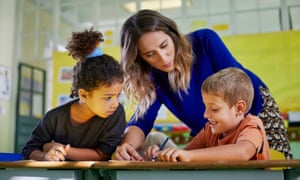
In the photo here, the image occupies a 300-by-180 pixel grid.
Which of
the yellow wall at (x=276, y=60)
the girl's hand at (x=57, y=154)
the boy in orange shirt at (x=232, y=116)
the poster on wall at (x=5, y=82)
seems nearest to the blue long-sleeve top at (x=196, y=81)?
the boy in orange shirt at (x=232, y=116)

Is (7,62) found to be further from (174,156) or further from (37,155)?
(174,156)

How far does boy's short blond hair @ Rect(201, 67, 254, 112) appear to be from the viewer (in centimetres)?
90

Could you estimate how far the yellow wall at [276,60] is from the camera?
310cm

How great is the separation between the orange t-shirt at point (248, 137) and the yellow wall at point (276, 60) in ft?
6.75

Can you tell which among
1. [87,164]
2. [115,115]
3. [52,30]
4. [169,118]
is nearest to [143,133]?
[115,115]

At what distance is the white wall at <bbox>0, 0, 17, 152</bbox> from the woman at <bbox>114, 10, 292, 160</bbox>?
3.36 metres

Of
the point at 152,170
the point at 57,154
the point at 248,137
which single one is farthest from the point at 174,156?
the point at 57,154

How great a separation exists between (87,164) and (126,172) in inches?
2.9

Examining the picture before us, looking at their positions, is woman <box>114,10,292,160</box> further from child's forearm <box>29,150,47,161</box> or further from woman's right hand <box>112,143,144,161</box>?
child's forearm <box>29,150,47,161</box>

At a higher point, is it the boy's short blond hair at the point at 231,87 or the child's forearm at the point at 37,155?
the boy's short blond hair at the point at 231,87

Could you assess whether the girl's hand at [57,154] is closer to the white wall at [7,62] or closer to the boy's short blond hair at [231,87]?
the boy's short blond hair at [231,87]

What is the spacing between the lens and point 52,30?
14.3 feet

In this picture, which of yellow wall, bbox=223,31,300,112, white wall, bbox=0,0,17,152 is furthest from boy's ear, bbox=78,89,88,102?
white wall, bbox=0,0,17,152

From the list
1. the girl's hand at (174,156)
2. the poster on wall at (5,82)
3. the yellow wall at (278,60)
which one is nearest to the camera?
the girl's hand at (174,156)
